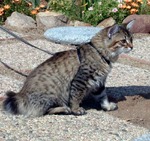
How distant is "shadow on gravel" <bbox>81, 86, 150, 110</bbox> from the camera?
7410 millimetres

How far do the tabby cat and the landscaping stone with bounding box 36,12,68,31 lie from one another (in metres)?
5.25

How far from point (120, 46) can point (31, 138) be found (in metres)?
1.67

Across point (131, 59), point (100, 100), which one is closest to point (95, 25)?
point (131, 59)

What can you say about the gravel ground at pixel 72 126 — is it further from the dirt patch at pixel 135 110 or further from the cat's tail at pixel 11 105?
the dirt patch at pixel 135 110

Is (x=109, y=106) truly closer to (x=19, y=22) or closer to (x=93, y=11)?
(x=19, y=22)

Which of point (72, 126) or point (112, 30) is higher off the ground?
point (112, 30)

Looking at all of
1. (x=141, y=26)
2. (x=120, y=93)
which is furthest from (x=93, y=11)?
(x=120, y=93)

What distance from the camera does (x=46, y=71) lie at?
6.86 metres

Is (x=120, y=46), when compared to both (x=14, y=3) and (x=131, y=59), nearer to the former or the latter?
(x=131, y=59)

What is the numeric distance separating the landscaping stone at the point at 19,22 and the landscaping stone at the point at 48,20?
16 centimetres

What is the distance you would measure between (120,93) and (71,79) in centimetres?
123

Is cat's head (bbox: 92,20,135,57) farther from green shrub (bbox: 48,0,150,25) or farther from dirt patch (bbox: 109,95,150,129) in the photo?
green shrub (bbox: 48,0,150,25)

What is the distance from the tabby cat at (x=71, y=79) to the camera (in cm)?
668

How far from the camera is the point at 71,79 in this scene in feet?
22.5
